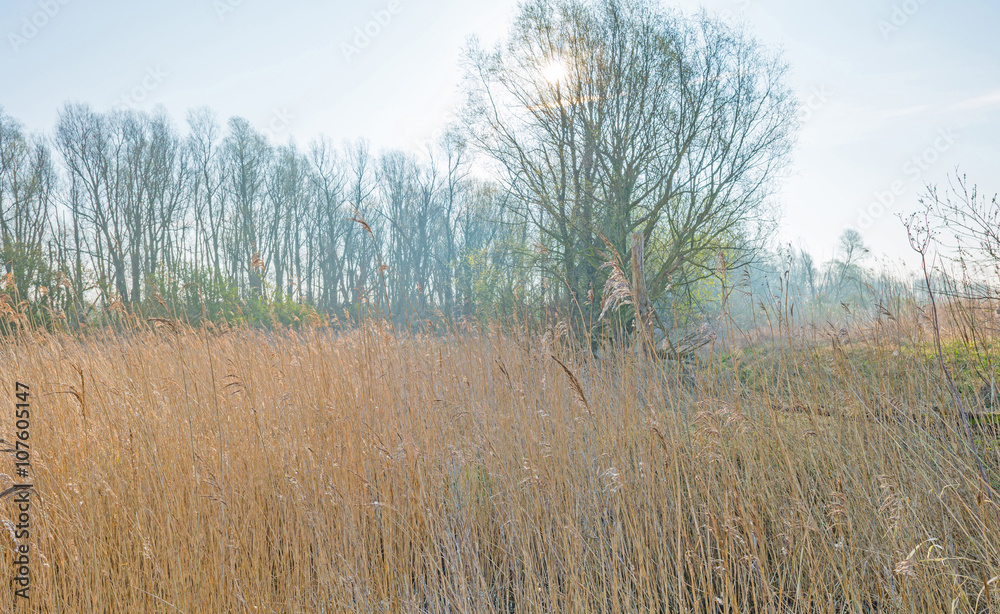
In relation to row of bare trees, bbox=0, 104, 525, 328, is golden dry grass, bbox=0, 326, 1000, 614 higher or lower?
lower

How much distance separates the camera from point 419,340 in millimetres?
3719

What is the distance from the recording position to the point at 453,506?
2.43m

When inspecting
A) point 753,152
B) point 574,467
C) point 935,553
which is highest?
point 753,152

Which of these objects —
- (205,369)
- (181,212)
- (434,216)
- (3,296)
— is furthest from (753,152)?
(181,212)

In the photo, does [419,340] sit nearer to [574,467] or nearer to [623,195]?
[574,467]

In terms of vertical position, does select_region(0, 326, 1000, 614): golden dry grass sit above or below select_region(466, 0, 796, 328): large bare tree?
below

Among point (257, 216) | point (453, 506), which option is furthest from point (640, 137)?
point (257, 216)

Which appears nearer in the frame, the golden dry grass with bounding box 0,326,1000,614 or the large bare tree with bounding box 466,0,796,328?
the golden dry grass with bounding box 0,326,1000,614

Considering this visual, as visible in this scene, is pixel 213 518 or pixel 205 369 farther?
pixel 205 369

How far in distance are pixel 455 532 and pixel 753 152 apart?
9.25m

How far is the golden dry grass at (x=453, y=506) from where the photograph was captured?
5.90 feet

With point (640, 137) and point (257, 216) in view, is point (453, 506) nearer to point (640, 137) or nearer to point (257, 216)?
point (640, 137)

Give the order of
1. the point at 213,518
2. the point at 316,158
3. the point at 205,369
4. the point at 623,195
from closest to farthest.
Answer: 1. the point at 213,518
2. the point at 205,369
3. the point at 623,195
4. the point at 316,158

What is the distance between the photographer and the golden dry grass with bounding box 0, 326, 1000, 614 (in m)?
1.80
